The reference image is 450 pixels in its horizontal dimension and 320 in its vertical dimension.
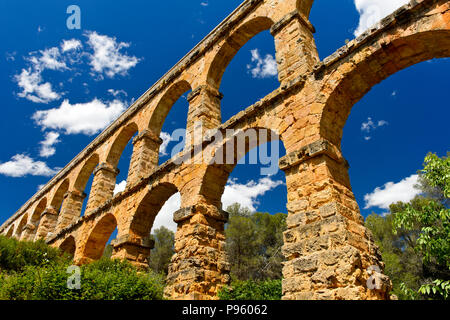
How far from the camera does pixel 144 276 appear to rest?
593 cm

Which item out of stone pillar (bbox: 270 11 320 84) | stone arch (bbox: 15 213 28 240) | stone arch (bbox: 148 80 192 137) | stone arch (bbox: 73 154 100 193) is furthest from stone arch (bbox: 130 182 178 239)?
stone arch (bbox: 15 213 28 240)

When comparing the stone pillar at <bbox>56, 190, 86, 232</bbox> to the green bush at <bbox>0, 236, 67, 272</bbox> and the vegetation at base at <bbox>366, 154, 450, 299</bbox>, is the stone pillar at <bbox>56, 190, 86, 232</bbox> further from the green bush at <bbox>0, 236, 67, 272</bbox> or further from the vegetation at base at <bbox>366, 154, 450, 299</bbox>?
the vegetation at base at <bbox>366, 154, 450, 299</bbox>

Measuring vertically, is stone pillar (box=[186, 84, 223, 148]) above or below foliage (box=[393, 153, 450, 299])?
above

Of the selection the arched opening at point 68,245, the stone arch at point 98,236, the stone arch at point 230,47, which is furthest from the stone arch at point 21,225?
the stone arch at point 230,47

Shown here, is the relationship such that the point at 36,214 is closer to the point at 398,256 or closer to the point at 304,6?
the point at 304,6

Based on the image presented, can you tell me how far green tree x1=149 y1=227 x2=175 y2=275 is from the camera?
21438 mm

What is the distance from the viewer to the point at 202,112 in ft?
27.7

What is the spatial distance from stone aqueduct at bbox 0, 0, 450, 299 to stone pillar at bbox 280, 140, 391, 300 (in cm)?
2

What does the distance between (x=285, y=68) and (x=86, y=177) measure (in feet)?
39.4

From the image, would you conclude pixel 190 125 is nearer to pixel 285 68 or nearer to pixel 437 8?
pixel 285 68

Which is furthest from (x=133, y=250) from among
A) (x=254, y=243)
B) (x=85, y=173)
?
(x=254, y=243)

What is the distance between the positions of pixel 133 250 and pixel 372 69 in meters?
7.20

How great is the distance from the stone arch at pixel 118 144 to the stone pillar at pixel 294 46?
7553 mm

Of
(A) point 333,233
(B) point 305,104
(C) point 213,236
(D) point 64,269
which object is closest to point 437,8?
(B) point 305,104
